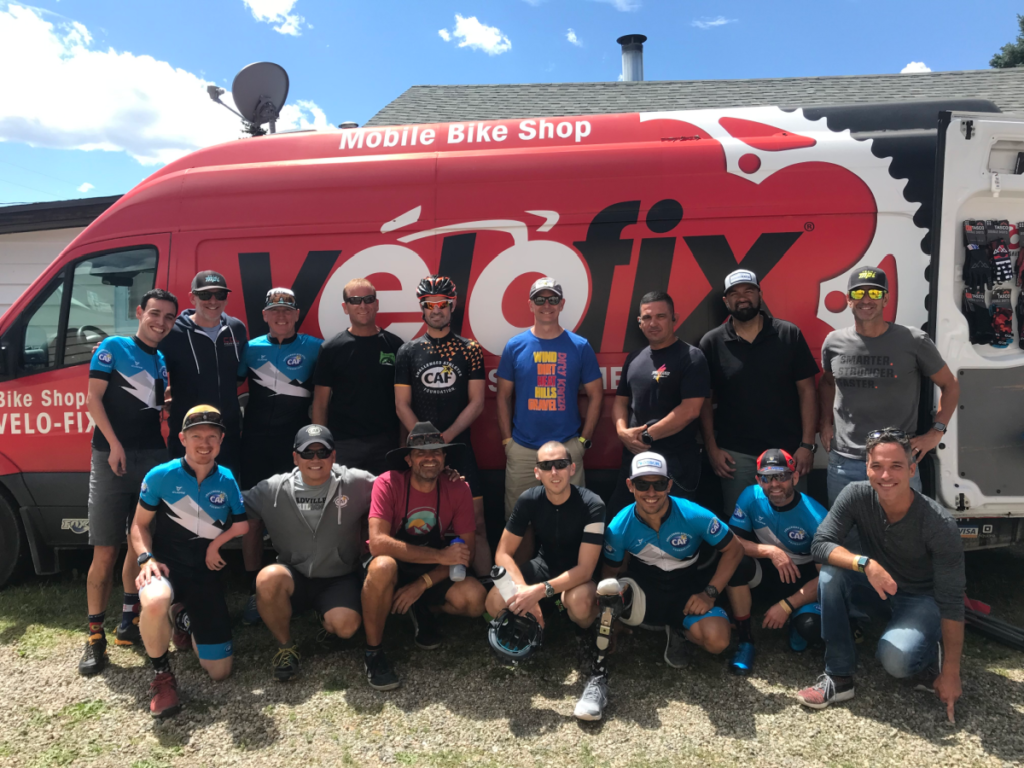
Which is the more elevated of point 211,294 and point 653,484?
point 211,294

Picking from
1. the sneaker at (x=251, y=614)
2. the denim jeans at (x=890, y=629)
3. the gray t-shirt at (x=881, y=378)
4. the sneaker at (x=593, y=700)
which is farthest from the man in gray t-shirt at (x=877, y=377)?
the sneaker at (x=251, y=614)

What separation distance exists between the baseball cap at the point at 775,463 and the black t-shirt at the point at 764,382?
22cm

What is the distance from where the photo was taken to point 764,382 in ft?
11.7

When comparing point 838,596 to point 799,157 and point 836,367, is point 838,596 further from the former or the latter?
point 799,157

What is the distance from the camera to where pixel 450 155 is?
13.4ft

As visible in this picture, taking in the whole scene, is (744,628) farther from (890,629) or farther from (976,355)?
(976,355)

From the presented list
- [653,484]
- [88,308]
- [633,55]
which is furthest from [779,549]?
[633,55]

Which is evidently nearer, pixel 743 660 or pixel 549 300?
pixel 743 660

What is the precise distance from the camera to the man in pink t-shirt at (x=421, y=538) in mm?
3330

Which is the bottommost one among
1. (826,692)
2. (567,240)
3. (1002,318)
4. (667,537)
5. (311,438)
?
(826,692)

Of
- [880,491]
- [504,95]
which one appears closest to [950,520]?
[880,491]

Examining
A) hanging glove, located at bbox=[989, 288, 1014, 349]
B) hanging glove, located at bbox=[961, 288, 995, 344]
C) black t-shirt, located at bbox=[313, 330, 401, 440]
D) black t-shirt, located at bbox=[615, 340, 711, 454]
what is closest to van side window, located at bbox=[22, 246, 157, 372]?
black t-shirt, located at bbox=[313, 330, 401, 440]

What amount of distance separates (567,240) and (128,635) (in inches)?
132

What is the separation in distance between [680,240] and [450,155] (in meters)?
1.53
